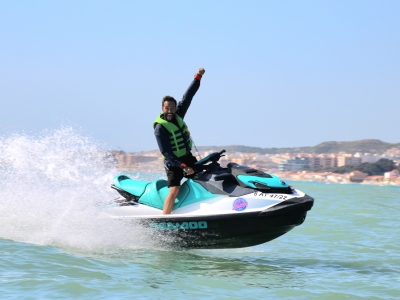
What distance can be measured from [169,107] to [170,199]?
3.07 ft

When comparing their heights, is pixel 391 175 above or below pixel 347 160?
below

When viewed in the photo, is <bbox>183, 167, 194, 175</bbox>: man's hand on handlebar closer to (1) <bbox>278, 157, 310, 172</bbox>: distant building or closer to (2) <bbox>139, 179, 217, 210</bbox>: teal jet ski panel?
(2) <bbox>139, 179, 217, 210</bbox>: teal jet ski panel

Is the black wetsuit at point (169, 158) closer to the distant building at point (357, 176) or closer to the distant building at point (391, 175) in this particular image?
the distant building at point (357, 176)

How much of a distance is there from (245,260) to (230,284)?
1394 millimetres

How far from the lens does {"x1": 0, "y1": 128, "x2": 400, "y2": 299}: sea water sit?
17.2 ft

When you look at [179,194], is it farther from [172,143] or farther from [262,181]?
[262,181]

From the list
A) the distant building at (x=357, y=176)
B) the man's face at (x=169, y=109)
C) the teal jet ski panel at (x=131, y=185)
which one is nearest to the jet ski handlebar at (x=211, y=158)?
the man's face at (x=169, y=109)

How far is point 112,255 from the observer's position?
657 centimetres

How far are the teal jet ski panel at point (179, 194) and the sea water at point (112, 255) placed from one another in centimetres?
35

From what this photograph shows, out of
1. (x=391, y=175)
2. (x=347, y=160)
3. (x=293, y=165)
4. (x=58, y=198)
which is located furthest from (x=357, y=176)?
(x=58, y=198)

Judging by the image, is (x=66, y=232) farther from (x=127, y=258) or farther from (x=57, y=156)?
(x=57, y=156)

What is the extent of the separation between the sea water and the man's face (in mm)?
1259

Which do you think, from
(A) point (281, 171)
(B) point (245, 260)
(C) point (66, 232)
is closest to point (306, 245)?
(B) point (245, 260)

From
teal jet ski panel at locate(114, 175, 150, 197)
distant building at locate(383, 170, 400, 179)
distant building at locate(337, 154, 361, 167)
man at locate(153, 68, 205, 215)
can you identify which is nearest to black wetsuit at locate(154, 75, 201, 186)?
man at locate(153, 68, 205, 215)
